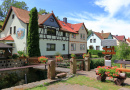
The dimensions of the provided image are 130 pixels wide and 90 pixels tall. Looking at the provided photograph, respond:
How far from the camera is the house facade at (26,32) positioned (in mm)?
20969

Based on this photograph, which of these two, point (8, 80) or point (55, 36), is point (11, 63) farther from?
point (55, 36)

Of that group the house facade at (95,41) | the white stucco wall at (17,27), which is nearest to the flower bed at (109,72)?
the white stucco wall at (17,27)

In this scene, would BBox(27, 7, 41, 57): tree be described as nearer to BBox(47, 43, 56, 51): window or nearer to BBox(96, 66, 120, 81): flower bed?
BBox(47, 43, 56, 51): window

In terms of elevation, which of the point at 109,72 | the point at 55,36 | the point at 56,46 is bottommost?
the point at 109,72

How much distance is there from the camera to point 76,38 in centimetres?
3083

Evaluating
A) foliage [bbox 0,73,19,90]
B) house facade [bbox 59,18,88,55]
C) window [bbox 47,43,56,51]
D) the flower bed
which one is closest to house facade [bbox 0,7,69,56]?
window [bbox 47,43,56,51]

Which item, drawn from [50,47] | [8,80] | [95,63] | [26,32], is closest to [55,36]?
[50,47]

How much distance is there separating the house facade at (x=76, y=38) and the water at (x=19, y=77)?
52.0 ft

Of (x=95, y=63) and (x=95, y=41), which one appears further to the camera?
(x=95, y=41)

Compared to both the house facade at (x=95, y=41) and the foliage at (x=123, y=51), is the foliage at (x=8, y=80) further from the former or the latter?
the house facade at (x=95, y=41)

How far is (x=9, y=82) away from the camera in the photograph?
37.1 ft

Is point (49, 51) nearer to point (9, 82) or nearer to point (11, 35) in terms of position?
point (11, 35)

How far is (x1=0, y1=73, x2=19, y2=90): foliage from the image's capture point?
35.0ft

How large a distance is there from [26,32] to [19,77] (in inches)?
378
